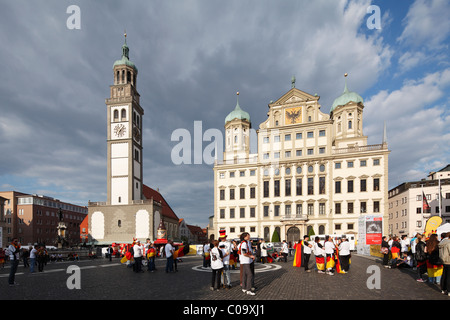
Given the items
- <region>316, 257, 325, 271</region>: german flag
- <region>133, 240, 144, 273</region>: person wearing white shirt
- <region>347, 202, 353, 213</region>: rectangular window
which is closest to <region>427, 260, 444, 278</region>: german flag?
<region>316, 257, 325, 271</region>: german flag

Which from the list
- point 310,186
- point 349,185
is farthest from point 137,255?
point 349,185

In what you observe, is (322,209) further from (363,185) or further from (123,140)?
(123,140)

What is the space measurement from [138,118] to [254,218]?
1105 inches

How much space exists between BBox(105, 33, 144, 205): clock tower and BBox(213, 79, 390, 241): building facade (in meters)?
14.9

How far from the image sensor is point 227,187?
54.2m

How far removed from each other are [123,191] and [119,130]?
10647 millimetres

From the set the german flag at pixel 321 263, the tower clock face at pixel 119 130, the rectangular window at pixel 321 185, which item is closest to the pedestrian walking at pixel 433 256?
the german flag at pixel 321 263

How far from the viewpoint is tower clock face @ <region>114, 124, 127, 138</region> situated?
167 feet

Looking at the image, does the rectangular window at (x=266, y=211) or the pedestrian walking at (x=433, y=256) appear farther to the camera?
the rectangular window at (x=266, y=211)

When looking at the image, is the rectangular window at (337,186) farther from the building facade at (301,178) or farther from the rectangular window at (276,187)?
the rectangular window at (276,187)

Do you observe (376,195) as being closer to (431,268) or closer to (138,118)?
(431,268)

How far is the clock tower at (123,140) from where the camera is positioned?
4975 cm
